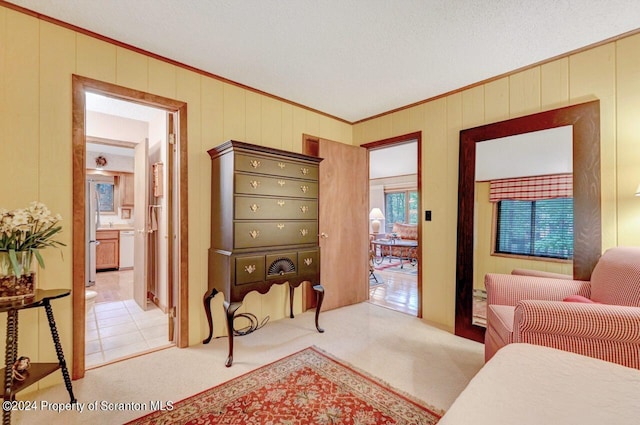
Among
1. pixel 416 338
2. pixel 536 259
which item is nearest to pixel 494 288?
pixel 536 259

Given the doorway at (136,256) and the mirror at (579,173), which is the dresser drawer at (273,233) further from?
the mirror at (579,173)

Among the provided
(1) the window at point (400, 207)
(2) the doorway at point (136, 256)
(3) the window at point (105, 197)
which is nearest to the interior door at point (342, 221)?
(2) the doorway at point (136, 256)

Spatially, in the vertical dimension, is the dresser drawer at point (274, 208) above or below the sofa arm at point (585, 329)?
above

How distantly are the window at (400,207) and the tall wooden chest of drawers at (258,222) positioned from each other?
5.96m

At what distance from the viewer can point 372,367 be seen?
212 cm

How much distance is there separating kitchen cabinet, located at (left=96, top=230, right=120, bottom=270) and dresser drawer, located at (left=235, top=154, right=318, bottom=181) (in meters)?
4.93

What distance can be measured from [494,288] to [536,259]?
58 cm

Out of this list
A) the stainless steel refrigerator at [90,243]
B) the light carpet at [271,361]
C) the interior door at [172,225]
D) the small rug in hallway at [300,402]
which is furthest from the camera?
the stainless steel refrigerator at [90,243]

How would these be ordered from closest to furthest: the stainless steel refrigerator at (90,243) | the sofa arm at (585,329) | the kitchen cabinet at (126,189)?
1. the sofa arm at (585,329)
2. the stainless steel refrigerator at (90,243)
3. the kitchen cabinet at (126,189)

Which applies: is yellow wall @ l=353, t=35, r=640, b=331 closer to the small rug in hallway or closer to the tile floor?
the small rug in hallway

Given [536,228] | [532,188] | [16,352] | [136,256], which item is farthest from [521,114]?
[136,256]

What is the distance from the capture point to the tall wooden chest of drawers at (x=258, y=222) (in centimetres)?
227

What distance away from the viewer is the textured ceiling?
5.82ft

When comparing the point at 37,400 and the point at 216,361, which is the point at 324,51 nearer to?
the point at 216,361
